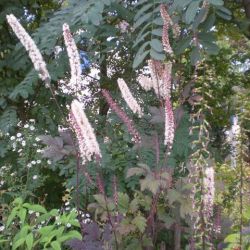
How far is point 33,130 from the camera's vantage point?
14.5 feet

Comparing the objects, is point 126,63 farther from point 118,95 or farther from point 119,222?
point 119,222

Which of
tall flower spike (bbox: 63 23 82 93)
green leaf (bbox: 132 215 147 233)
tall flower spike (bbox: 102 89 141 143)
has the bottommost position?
green leaf (bbox: 132 215 147 233)

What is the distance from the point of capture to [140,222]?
2.42 m

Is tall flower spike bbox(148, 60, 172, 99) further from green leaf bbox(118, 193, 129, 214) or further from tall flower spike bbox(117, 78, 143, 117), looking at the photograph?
green leaf bbox(118, 193, 129, 214)

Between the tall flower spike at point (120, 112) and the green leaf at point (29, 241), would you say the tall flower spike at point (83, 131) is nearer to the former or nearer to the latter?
the tall flower spike at point (120, 112)

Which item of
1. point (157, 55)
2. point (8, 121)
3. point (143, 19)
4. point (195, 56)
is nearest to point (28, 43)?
point (157, 55)

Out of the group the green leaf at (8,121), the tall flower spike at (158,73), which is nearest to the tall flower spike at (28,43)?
the tall flower spike at (158,73)

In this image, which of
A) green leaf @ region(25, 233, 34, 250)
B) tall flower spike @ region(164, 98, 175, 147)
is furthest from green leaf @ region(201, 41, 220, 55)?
green leaf @ region(25, 233, 34, 250)

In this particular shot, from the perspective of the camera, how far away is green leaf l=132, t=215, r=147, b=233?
241 cm

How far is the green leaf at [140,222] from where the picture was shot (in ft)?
7.91

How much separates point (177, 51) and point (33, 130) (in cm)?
171

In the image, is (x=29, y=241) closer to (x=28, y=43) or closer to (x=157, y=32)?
(x=28, y=43)

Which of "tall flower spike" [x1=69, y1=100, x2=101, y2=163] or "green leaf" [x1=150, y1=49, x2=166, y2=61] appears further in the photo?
"green leaf" [x1=150, y1=49, x2=166, y2=61]

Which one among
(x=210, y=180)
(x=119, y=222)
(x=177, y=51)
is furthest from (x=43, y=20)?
(x=210, y=180)
